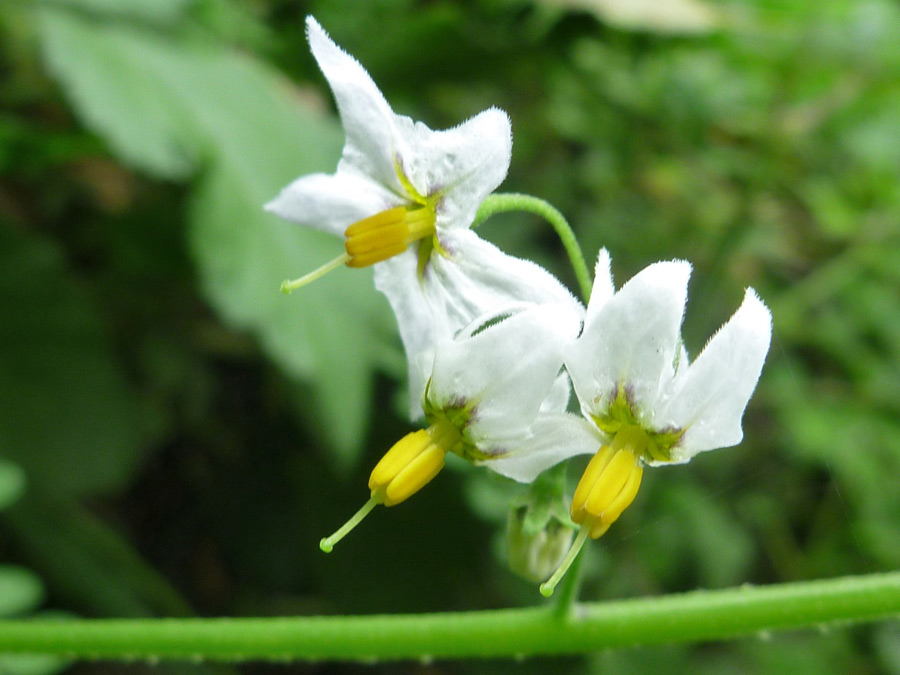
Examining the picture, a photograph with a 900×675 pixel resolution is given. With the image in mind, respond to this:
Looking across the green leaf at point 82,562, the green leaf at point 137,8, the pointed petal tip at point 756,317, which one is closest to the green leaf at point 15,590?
the green leaf at point 82,562

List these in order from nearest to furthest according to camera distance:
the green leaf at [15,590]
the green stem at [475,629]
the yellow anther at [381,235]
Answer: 1. the yellow anther at [381,235]
2. the green stem at [475,629]
3. the green leaf at [15,590]

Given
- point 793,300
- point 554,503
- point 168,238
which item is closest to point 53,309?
point 168,238

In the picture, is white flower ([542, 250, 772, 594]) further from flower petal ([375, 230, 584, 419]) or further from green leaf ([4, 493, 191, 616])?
green leaf ([4, 493, 191, 616])

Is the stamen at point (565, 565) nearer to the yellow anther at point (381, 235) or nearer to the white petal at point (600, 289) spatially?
the white petal at point (600, 289)

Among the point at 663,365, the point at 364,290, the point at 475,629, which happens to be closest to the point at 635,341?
the point at 663,365

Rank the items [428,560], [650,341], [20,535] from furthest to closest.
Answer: [428,560], [20,535], [650,341]

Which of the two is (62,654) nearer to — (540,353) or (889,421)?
(540,353)
